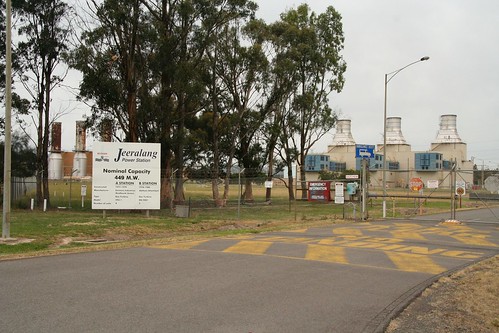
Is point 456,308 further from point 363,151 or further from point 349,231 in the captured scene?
point 363,151

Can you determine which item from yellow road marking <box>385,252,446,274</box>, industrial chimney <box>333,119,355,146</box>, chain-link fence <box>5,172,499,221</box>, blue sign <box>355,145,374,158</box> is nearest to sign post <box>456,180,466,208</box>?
chain-link fence <box>5,172,499,221</box>

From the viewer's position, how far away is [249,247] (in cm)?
1384

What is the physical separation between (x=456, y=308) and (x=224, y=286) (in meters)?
3.67

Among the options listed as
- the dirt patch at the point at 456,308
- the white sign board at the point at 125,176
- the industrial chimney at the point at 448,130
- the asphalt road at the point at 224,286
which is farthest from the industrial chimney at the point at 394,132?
the dirt patch at the point at 456,308

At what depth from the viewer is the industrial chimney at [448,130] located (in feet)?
317

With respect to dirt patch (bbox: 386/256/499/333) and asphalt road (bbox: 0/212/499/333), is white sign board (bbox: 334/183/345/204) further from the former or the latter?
dirt patch (bbox: 386/256/499/333)

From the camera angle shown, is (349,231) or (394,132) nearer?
(349,231)

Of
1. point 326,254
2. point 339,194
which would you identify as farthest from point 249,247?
point 339,194

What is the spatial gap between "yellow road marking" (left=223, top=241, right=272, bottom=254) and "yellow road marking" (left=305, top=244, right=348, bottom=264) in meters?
1.26

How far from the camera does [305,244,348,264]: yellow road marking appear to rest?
11.7 meters

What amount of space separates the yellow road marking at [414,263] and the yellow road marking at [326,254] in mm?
1206

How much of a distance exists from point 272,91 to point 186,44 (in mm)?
12102

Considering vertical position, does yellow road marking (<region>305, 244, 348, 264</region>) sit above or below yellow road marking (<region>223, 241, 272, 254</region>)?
above

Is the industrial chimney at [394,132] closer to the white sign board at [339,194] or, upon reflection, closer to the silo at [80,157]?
the silo at [80,157]
